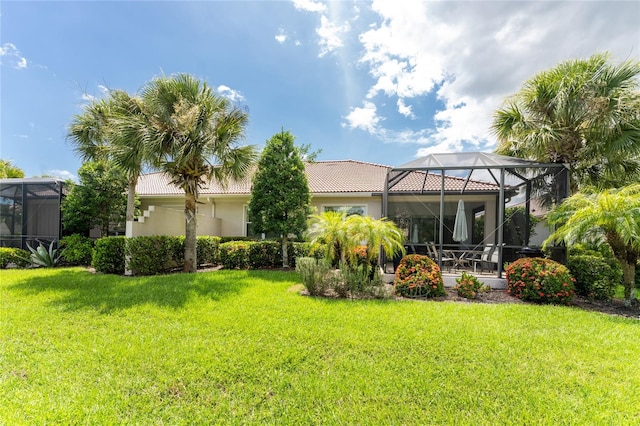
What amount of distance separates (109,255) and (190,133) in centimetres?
554

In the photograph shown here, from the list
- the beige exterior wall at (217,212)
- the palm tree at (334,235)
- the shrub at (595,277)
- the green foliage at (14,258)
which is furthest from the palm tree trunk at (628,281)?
the green foliage at (14,258)

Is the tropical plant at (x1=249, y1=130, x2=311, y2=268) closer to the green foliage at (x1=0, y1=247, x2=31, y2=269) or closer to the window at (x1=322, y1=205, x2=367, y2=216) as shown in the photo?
the window at (x1=322, y1=205, x2=367, y2=216)

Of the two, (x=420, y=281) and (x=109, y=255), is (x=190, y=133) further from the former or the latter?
(x=420, y=281)

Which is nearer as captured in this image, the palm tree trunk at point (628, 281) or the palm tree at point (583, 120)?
the palm tree trunk at point (628, 281)

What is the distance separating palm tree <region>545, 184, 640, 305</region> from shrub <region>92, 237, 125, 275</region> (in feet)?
46.9

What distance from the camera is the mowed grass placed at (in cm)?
290

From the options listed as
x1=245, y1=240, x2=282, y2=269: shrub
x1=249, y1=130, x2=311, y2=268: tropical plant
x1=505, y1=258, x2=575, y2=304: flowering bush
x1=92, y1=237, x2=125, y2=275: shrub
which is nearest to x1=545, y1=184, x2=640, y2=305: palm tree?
x1=505, y1=258, x2=575, y2=304: flowering bush

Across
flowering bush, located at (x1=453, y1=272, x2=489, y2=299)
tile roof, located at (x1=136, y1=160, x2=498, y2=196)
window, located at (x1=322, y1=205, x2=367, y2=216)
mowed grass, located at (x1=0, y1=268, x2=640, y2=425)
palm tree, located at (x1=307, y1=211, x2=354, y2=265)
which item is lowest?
mowed grass, located at (x1=0, y1=268, x2=640, y2=425)

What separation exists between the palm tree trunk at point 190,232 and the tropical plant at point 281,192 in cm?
226

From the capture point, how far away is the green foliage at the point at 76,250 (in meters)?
11.2

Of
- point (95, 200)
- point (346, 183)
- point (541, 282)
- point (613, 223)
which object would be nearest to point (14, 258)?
point (95, 200)

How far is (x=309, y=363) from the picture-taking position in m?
3.79

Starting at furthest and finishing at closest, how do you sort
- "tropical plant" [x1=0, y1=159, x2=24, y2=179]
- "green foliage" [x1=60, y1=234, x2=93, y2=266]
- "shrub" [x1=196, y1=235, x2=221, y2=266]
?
"tropical plant" [x1=0, y1=159, x2=24, y2=179] → "shrub" [x1=196, y1=235, x2=221, y2=266] → "green foliage" [x1=60, y1=234, x2=93, y2=266]

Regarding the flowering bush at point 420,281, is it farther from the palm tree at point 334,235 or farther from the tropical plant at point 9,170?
the tropical plant at point 9,170
